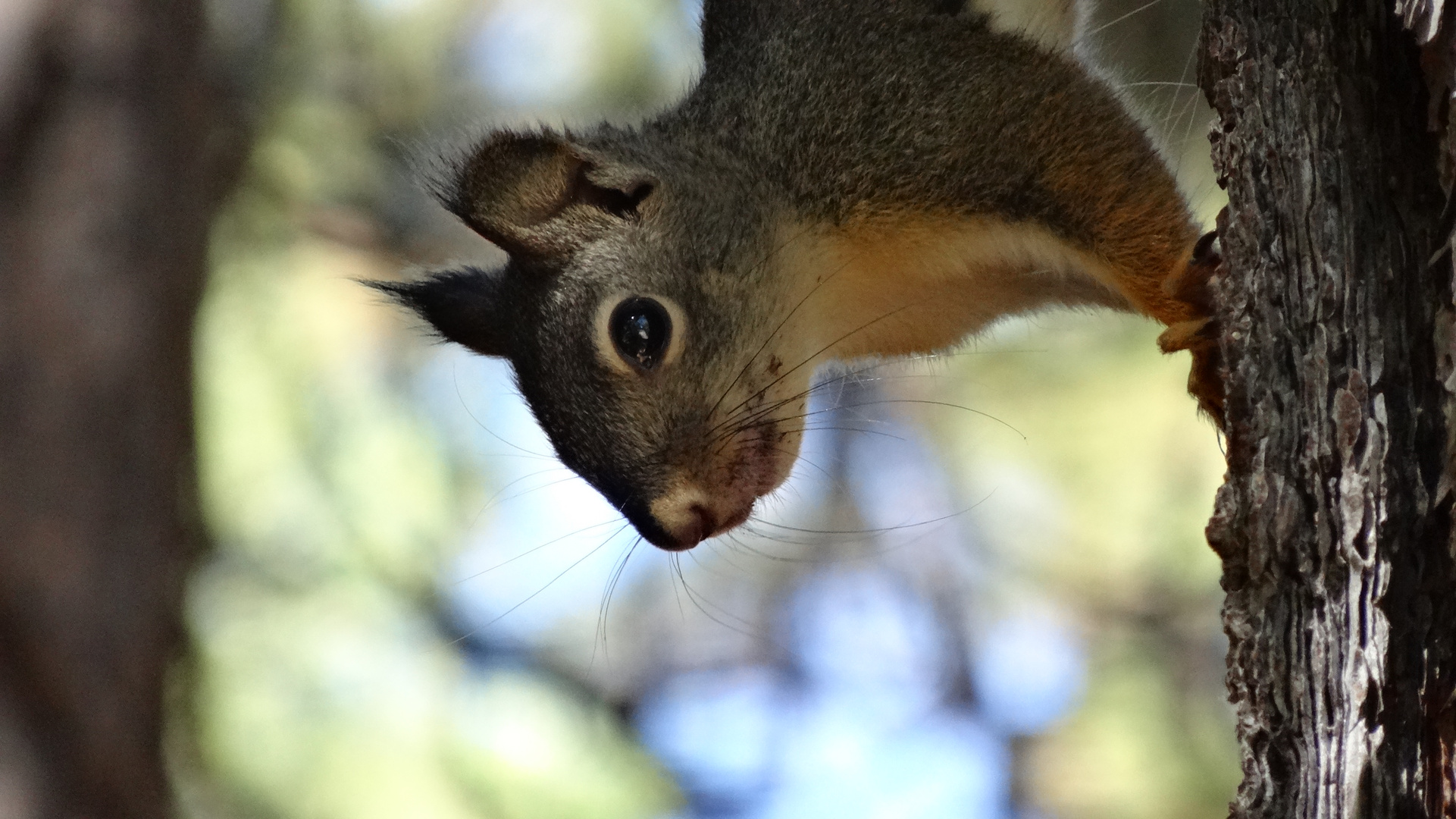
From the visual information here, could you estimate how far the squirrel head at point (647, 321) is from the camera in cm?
184

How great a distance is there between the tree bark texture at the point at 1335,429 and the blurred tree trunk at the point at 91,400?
254 centimetres

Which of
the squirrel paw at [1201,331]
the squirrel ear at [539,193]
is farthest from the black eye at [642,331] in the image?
the squirrel paw at [1201,331]

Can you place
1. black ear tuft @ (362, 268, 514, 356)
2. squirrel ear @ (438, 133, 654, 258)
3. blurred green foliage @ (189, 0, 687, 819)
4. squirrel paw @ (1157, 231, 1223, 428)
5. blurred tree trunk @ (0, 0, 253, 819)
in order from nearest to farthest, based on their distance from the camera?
squirrel paw @ (1157, 231, 1223, 428)
squirrel ear @ (438, 133, 654, 258)
black ear tuft @ (362, 268, 514, 356)
blurred tree trunk @ (0, 0, 253, 819)
blurred green foliage @ (189, 0, 687, 819)

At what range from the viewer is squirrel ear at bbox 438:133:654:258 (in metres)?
1.97

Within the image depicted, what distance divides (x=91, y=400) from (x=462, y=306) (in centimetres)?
118

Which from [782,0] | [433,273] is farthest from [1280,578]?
[433,273]

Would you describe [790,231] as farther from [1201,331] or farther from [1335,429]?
[1335,429]

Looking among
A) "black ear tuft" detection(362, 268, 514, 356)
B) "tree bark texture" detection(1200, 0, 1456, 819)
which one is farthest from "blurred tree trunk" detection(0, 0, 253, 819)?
"tree bark texture" detection(1200, 0, 1456, 819)

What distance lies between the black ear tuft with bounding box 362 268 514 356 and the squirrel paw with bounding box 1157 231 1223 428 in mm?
1211

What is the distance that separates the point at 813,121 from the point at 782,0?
35 cm

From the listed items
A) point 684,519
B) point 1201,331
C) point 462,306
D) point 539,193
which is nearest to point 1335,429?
point 1201,331

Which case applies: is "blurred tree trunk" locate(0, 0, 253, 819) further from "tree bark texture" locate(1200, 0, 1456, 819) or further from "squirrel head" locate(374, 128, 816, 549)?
"tree bark texture" locate(1200, 0, 1456, 819)

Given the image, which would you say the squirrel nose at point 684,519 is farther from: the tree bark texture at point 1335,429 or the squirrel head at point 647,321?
the tree bark texture at point 1335,429

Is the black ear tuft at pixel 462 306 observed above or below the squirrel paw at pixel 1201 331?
above
